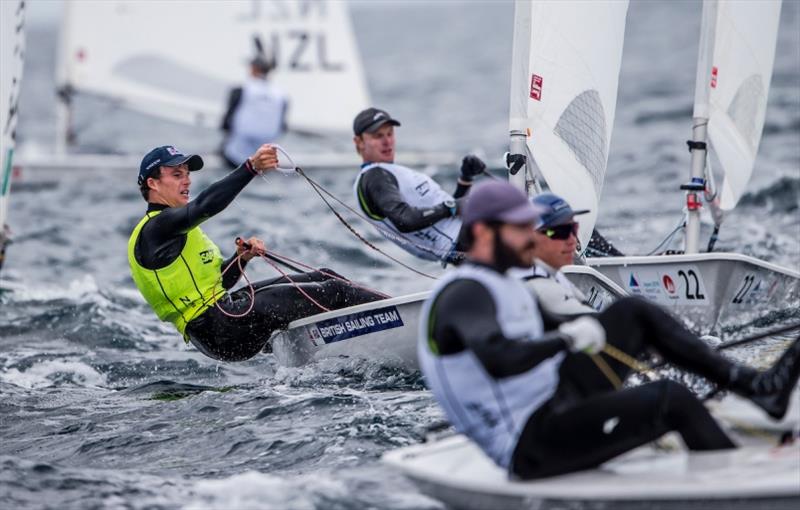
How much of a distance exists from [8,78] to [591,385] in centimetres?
447

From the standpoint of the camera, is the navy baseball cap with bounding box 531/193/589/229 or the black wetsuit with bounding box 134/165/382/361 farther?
the black wetsuit with bounding box 134/165/382/361

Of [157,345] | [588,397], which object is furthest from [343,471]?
[157,345]

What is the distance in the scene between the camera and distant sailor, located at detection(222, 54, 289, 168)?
1266 centimetres

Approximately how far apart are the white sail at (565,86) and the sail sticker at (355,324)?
975 mm

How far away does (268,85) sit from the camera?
517 inches

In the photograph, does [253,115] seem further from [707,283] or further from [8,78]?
[707,283]

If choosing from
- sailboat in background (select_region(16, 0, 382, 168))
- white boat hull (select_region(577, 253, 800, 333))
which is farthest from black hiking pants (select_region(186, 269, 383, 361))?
sailboat in background (select_region(16, 0, 382, 168))

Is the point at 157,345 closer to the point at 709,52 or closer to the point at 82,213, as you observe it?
the point at 709,52

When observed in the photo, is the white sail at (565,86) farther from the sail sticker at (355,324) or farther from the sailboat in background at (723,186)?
the sail sticker at (355,324)

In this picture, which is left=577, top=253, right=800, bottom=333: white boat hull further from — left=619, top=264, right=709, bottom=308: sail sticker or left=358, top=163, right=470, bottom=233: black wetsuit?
left=358, top=163, right=470, bottom=233: black wetsuit

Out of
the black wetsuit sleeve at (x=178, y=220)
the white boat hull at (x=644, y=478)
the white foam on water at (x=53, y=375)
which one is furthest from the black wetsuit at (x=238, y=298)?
the white boat hull at (x=644, y=478)

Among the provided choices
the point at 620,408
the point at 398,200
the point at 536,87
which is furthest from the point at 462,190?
the point at 620,408

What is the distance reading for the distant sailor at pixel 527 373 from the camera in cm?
350

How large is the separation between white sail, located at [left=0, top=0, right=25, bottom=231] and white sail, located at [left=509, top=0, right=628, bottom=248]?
2.90m
